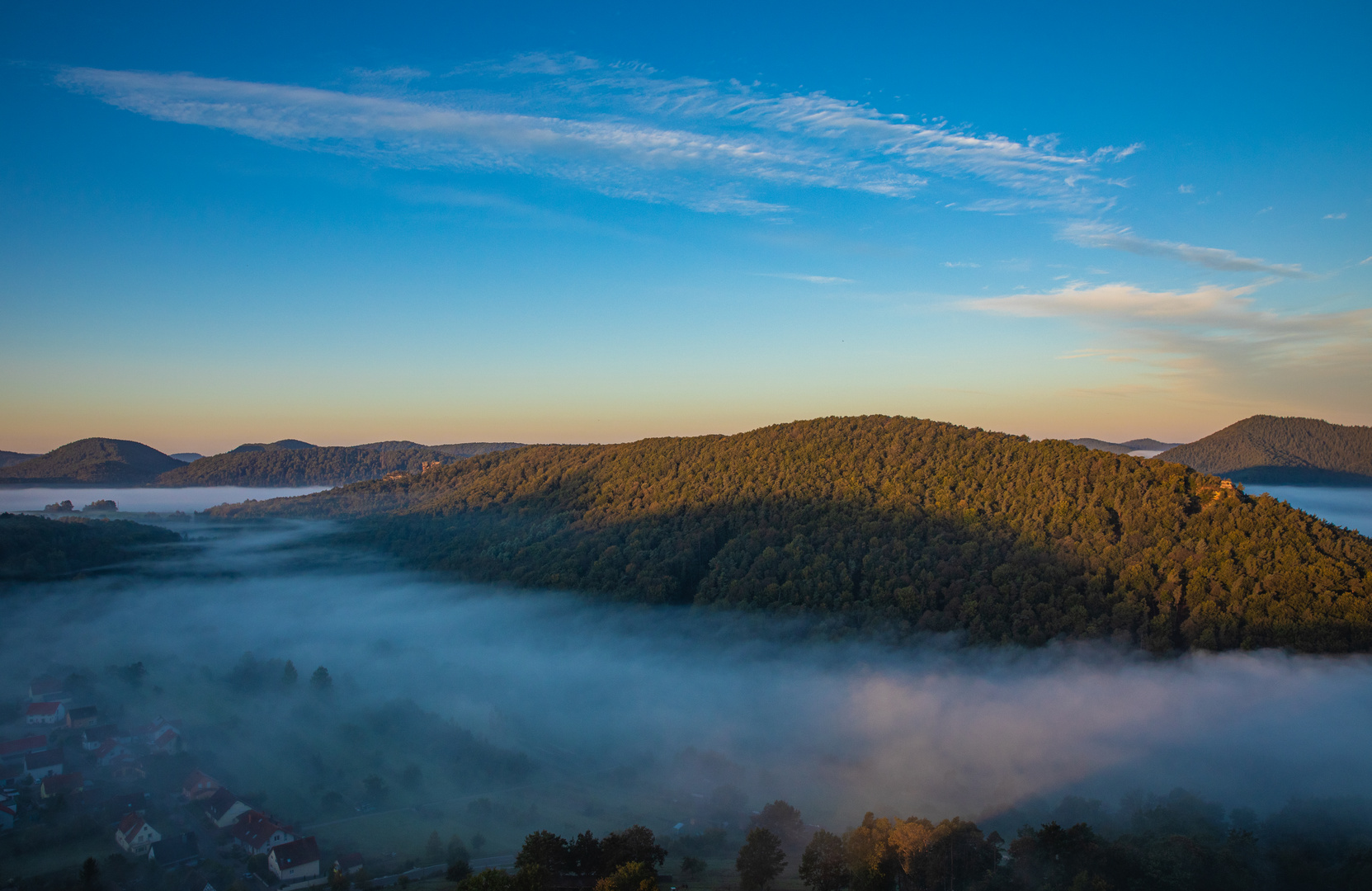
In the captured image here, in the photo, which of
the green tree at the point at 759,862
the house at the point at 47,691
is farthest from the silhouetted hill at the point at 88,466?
the green tree at the point at 759,862

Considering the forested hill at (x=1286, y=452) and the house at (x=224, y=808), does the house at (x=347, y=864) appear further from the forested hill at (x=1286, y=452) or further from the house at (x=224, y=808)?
the forested hill at (x=1286, y=452)

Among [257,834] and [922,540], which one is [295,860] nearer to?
[257,834]

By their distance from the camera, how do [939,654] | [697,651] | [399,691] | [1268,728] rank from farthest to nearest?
[697,651] < [399,691] < [939,654] < [1268,728]

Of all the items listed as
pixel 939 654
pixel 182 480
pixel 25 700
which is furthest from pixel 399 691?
pixel 182 480

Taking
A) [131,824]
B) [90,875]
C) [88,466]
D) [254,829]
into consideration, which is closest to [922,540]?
[254,829]

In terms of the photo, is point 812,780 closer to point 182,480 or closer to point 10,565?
point 10,565

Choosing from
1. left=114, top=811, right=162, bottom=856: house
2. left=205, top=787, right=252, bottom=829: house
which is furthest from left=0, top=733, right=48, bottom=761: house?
left=205, top=787, right=252, bottom=829: house
